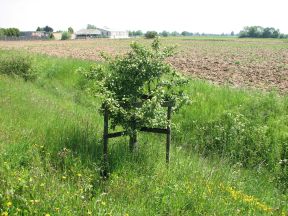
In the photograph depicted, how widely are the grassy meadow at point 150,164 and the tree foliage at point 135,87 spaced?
758 millimetres

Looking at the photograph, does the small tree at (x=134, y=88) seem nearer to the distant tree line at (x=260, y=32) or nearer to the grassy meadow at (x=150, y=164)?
the grassy meadow at (x=150, y=164)

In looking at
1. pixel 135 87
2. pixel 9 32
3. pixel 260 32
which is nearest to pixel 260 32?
pixel 260 32

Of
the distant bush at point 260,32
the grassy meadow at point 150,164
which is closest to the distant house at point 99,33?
the distant bush at point 260,32

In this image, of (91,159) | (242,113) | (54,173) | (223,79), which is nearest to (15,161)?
(54,173)

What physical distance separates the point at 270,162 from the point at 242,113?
2125mm

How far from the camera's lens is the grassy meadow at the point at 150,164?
448cm

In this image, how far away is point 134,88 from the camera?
6.39 m

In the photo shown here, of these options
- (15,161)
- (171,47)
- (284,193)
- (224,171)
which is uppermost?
(171,47)

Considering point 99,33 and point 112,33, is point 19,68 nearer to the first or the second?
point 99,33

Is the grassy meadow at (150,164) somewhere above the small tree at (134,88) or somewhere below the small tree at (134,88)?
below

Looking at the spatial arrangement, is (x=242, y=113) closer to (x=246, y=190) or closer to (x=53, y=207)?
(x=246, y=190)

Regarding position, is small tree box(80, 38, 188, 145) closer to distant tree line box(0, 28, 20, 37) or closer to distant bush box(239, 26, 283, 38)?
distant tree line box(0, 28, 20, 37)

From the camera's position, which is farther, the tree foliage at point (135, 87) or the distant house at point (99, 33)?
the distant house at point (99, 33)

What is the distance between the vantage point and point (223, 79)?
58.3 ft
